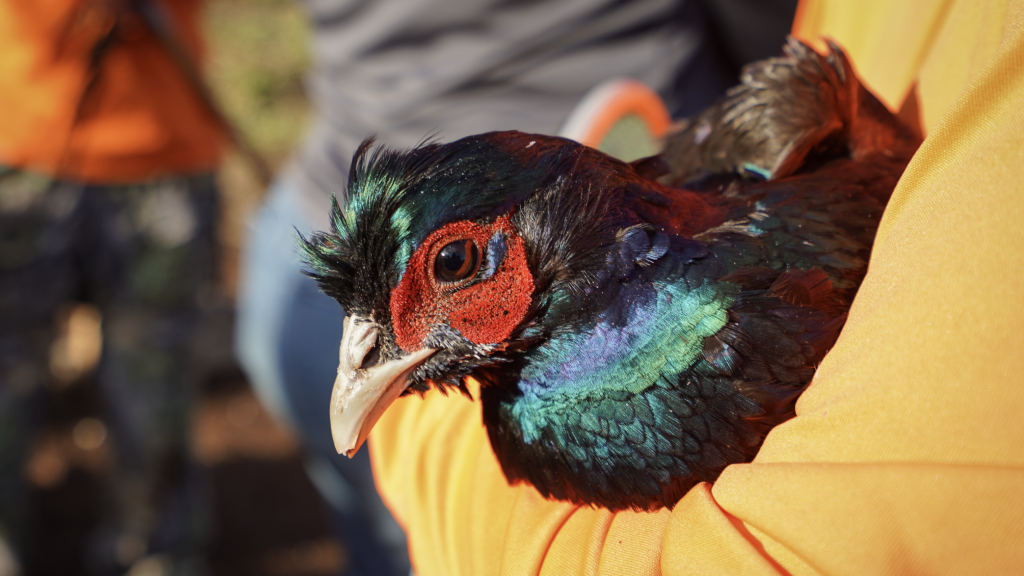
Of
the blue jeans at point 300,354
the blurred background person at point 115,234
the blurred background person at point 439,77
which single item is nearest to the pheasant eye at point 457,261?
the blurred background person at point 439,77

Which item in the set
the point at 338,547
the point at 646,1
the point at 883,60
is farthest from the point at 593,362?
the point at 338,547

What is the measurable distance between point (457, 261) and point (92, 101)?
2131 millimetres

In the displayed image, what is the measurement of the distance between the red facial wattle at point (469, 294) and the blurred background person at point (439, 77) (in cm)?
65

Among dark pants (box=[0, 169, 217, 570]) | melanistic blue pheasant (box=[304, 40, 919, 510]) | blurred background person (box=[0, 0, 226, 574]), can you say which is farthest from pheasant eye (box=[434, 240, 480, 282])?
dark pants (box=[0, 169, 217, 570])

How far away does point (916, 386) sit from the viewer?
0.89m

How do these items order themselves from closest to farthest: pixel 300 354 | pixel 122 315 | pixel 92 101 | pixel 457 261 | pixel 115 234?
pixel 457 261 < pixel 300 354 < pixel 92 101 < pixel 115 234 < pixel 122 315

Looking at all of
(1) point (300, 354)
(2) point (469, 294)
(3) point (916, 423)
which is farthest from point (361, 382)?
(1) point (300, 354)

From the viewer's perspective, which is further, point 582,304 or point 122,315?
point 122,315

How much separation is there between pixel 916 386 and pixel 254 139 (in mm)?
6917

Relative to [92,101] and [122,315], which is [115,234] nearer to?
[122,315]

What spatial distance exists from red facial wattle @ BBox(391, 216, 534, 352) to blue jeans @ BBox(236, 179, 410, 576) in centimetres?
93

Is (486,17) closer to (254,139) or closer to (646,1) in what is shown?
(646,1)

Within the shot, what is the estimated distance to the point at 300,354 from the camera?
2135 mm

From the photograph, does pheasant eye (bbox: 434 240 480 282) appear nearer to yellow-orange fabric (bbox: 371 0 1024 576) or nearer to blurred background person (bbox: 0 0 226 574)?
yellow-orange fabric (bbox: 371 0 1024 576)
